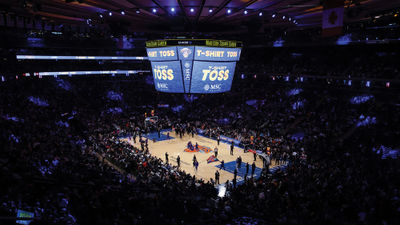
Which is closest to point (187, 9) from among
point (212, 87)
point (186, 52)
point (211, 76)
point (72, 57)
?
point (186, 52)

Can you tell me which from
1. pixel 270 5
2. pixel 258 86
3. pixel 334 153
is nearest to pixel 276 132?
pixel 334 153

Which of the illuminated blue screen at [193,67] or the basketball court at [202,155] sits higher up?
the illuminated blue screen at [193,67]

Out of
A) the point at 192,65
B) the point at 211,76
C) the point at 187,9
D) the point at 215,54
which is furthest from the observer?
the point at 211,76

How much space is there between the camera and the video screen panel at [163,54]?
15.5 metres

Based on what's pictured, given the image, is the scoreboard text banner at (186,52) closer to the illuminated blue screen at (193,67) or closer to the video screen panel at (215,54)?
the illuminated blue screen at (193,67)

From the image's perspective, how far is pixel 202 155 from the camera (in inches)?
838

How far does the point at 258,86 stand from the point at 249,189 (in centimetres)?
2349

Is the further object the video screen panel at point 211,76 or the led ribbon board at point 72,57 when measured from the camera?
the led ribbon board at point 72,57

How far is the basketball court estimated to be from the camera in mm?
17703

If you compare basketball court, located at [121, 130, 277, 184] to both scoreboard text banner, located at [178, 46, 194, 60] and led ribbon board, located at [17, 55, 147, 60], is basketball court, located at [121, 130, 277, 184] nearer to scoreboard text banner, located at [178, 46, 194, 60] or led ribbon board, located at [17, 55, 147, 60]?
scoreboard text banner, located at [178, 46, 194, 60]

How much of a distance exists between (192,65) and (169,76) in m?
1.74

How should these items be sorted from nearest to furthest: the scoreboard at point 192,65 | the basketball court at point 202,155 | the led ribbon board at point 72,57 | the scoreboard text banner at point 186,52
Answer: the scoreboard text banner at point 186,52
the scoreboard at point 192,65
the basketball court at point 202,155
the led ribbon board at point 72,57

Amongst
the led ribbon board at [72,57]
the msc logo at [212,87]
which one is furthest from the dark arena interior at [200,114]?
the led ribbon board at [72,57]

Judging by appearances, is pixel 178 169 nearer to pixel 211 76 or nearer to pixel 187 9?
pixel 211 76
